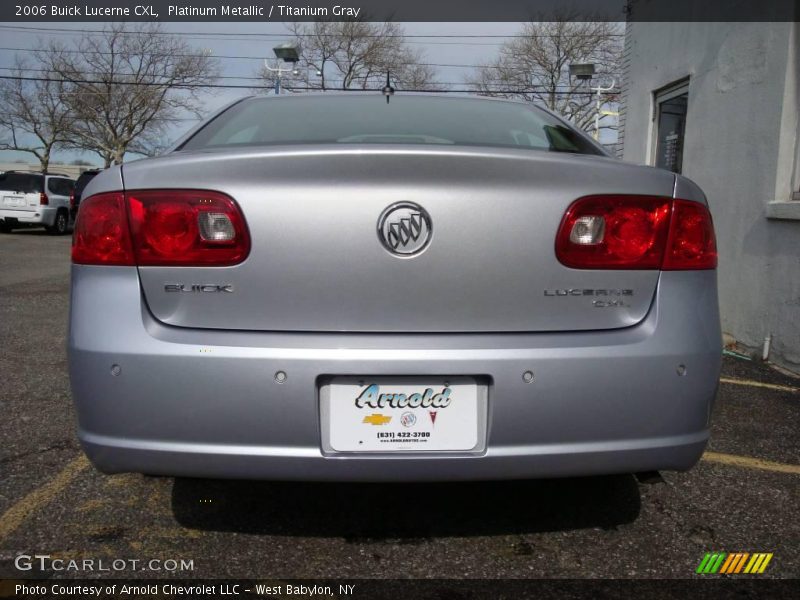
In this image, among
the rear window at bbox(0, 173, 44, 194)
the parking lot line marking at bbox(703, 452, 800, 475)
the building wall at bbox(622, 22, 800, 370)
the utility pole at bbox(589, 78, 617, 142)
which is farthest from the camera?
the utility pole at bbox(589, 78, 617, 142)

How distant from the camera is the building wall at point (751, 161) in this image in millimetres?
4891

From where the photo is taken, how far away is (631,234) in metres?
1.86

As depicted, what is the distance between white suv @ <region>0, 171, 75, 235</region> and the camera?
726 inches

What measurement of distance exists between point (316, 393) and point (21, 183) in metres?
19.8

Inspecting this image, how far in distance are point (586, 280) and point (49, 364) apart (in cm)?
391

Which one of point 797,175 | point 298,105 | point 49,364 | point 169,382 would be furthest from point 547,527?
point 797,175

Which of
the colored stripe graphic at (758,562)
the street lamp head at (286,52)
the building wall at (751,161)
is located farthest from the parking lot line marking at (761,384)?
the street lamp head at (286,52)

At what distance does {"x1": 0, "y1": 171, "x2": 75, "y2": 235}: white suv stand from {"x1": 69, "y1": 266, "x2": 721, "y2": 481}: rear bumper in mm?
18910

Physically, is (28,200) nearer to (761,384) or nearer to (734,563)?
(761,384)

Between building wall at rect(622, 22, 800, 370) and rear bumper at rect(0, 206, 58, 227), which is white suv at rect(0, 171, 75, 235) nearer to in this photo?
rear bumper at rect(0, 206, 58, 227)

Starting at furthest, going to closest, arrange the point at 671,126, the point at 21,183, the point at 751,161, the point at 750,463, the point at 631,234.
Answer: the point at 21,183, the point at 671,126, the point at 751,161, the point at 750,463, the point at 631,234

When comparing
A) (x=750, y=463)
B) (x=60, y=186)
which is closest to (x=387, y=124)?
(x=750, y=463)

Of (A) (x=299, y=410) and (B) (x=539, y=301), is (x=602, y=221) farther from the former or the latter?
(A) (x=299, y=410)

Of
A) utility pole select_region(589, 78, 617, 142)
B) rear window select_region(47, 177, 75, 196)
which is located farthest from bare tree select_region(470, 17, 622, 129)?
rear window select_region(47, 177, 75, 196)
